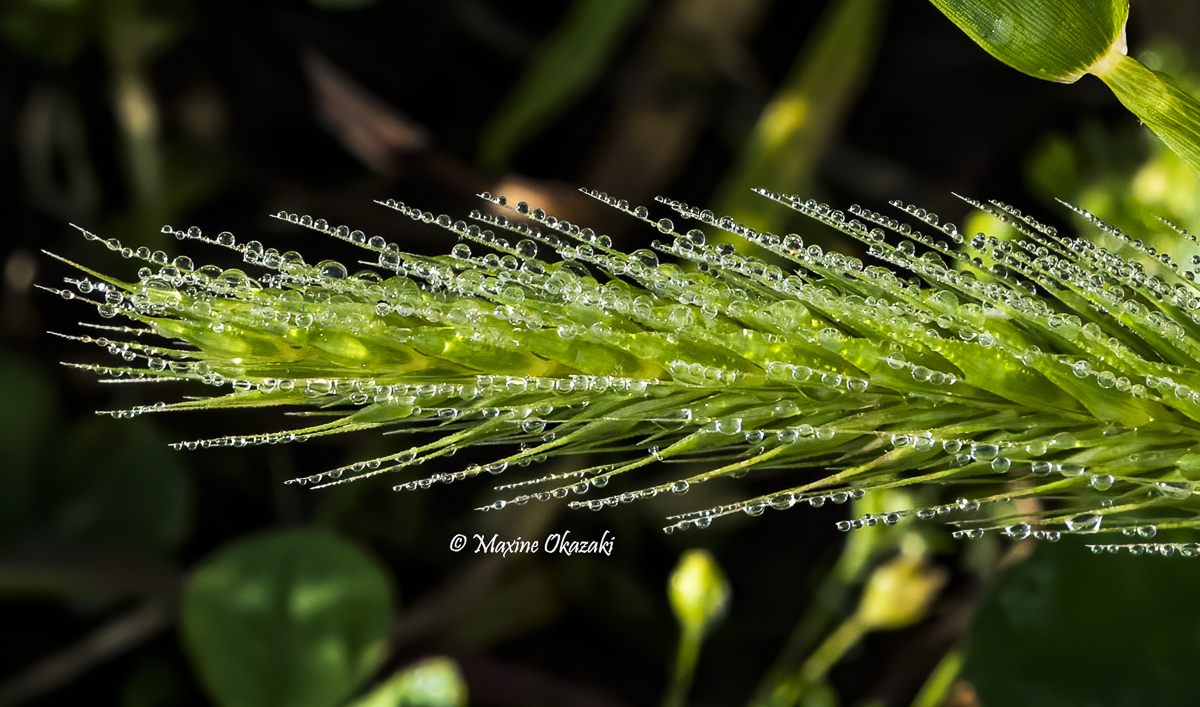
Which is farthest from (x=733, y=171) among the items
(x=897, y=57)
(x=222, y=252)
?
(x=222, y=252)

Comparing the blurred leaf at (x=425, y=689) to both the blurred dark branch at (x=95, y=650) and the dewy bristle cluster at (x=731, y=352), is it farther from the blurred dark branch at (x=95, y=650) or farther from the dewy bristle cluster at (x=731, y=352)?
the dewy bristle cluster at (x=731, y=352)

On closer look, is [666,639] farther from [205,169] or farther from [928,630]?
[205,169]

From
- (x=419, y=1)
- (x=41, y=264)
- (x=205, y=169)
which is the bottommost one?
(x=41, y=264)

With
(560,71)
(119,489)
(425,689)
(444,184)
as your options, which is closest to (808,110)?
(560,71)

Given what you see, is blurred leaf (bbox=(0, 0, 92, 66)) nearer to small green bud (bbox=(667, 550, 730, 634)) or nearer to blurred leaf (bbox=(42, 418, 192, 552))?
blurred leaf (bbox=(42, 418, 192, 552))

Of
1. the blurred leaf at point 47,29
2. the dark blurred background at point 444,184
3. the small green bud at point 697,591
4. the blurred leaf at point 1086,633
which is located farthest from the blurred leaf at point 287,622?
the blurred leaf at point 47,29

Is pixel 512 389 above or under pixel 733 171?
under
